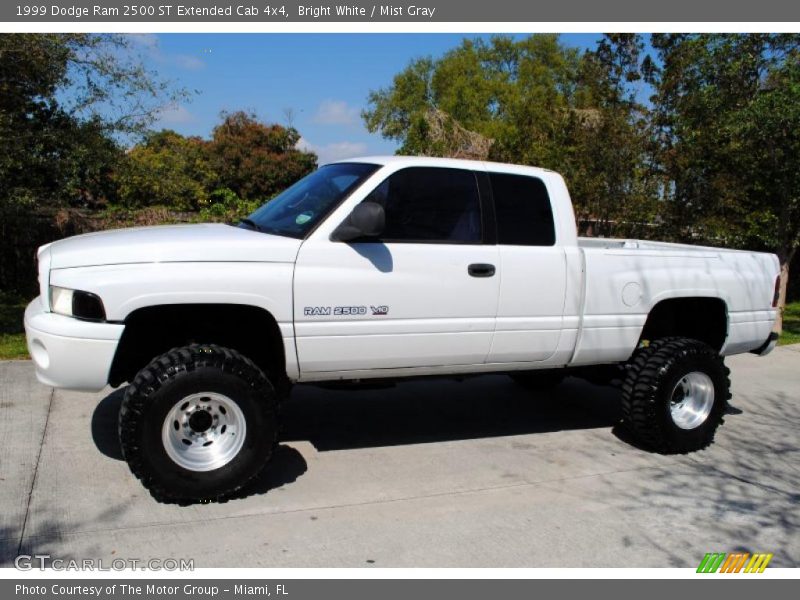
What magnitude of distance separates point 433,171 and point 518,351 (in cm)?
140

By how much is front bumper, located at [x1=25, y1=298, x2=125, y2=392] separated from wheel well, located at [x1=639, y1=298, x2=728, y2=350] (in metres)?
4.08

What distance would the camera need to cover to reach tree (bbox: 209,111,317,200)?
28.2 metres

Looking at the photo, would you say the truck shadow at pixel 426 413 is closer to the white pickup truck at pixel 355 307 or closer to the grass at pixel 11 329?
the white pickup truck at pixel 355 307

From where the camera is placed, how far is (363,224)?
14.4 feet

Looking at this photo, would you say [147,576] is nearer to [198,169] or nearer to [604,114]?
[604,114]

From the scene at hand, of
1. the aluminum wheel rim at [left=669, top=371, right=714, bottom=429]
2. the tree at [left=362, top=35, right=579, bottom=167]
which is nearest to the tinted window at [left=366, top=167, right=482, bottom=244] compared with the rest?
the aluminum wheel rim at [left=669, top=371, right=714, bottom=429]

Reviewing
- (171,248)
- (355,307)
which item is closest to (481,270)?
(355,307)

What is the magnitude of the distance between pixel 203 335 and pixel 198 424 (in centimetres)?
64

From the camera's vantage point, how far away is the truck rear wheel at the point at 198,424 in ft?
13.8

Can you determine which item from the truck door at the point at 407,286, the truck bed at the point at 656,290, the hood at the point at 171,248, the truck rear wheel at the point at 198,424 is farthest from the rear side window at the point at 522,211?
the truck rear wheel at the point at 198,424

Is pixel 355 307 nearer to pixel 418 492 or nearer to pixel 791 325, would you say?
pixel 418 492

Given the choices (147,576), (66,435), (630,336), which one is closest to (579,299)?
(630,336)

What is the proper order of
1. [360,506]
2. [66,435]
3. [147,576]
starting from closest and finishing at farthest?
[147,576] < [360,506] < [66,435]

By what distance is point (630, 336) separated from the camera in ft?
18.2
